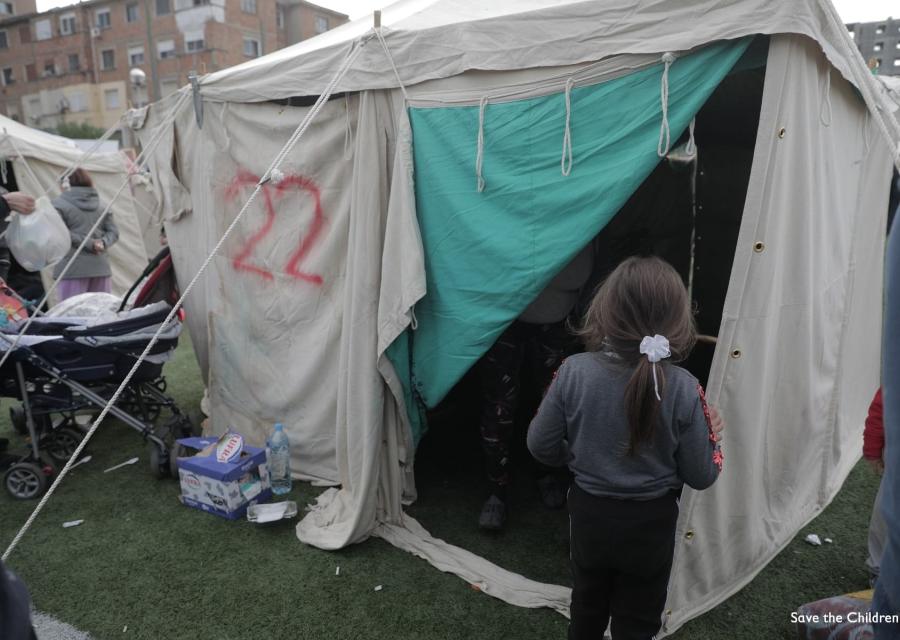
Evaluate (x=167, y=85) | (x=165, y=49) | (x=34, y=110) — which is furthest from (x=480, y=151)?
(x=34, y=110)

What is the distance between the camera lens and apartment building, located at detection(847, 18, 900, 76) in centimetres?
441

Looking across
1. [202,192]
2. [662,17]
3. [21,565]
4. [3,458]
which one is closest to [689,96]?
[662,17]

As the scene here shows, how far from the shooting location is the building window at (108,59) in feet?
107

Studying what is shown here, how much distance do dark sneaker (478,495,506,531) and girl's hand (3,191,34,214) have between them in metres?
3.41

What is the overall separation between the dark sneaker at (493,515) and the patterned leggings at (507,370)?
10cm

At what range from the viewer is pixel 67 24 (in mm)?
33594

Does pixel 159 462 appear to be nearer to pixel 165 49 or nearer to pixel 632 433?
pixel 632 433

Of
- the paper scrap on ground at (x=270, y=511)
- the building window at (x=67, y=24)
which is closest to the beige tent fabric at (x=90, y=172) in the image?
the paper scrap on ground at (x=270, y=511)

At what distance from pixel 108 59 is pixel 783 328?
129 ft

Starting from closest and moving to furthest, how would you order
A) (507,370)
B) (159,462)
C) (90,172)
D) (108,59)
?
(507,370) → (159,462) → (90,172) → (108,59)

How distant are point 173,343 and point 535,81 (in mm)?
2629

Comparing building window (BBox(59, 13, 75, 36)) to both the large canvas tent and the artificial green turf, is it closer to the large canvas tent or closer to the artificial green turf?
the large canvas tent

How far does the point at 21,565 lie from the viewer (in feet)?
9.22

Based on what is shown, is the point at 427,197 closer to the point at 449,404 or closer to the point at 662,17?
the point at 662,17
